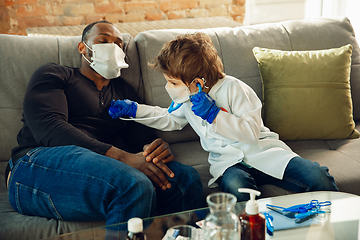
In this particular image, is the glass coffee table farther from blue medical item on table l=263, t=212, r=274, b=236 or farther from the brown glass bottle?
the brown glass bottle

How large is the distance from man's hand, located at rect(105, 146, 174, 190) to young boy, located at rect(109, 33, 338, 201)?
0.66ft

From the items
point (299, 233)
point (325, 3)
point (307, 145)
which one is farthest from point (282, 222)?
point (325, 3)

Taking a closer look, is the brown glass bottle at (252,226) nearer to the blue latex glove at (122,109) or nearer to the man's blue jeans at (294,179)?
the man's blue jeans at (294,179)

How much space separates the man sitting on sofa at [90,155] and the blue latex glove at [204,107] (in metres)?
0.24

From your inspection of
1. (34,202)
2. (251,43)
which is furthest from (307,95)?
(34,202)

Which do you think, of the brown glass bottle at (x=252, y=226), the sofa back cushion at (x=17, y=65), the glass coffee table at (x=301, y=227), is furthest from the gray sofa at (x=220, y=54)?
the brown glass bottle at (x=252, y=226)

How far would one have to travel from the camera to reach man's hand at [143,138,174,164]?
130 centimetres

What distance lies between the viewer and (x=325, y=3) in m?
2.98

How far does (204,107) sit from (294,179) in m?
0.45

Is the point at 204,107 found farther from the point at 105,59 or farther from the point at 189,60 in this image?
the point at 105,59

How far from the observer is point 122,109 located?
1.49m

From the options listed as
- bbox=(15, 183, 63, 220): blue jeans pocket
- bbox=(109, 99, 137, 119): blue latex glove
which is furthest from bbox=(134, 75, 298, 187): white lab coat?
bbox=(15, 183, 63, 220): blue jeans pocket

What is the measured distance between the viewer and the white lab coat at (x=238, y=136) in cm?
124

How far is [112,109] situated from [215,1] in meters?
1.57
